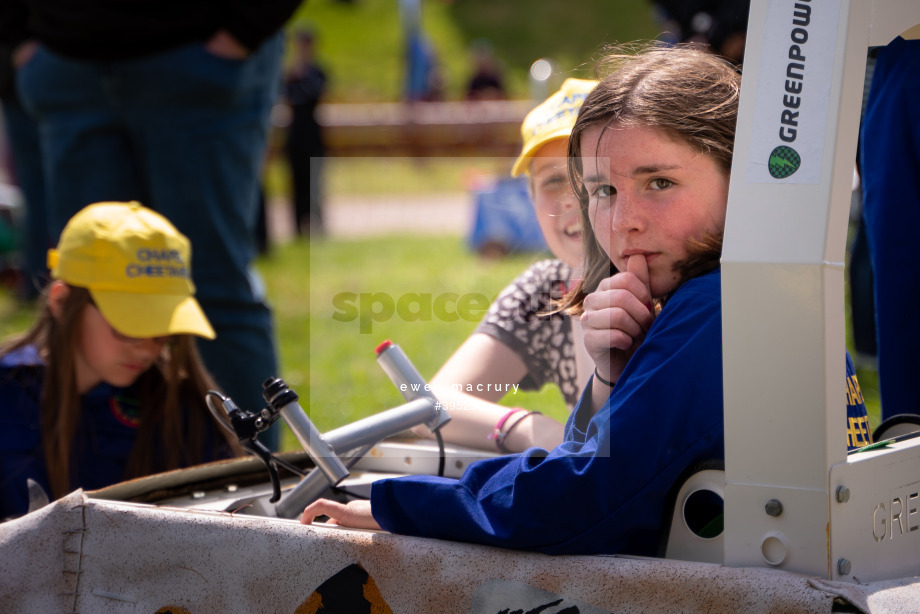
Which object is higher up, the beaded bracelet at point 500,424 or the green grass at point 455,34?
the green grass at point 455,34

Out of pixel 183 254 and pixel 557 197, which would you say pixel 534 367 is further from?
pixel 183 254

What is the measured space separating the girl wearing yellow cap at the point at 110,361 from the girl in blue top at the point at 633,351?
1025mm

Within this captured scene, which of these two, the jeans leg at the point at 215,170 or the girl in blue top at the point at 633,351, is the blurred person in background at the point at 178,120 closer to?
the jeans leg at the point at 215,170

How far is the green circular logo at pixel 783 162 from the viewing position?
1.05 meters

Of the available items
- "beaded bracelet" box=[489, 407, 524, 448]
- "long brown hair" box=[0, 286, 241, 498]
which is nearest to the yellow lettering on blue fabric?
"beaded bracelet" box=[489, 407, 524, 448]

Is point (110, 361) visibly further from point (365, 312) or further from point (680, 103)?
point (680, 103)

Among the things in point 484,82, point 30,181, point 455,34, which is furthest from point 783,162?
point 455,34

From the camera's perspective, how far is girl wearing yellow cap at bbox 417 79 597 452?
187cm

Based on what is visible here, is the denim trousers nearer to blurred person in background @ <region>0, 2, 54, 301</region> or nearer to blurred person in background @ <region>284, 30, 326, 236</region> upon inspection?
blurred person in background @ <region>0, 2, 54, 301</region>

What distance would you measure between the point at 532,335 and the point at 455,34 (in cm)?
2400

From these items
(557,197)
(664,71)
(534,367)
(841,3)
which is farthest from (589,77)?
(841,3)

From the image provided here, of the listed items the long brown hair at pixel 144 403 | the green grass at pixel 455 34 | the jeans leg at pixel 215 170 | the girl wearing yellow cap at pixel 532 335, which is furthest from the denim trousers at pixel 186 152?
the green grass at pixel 455 34

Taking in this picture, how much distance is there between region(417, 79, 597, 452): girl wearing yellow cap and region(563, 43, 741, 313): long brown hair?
0.40 meters

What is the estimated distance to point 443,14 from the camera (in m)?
25.9
